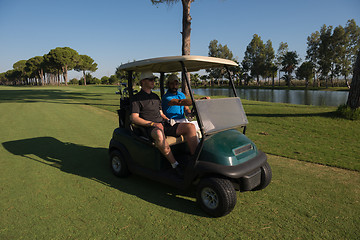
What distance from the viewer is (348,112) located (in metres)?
8.12

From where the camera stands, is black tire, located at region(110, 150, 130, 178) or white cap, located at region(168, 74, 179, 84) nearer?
black tire, located at region(110, 150, 130, 178)

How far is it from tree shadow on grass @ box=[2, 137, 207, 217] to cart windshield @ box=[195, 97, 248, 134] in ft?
3.76

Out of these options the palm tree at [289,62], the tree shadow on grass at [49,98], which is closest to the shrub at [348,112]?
the tree shadow on grass at [49,98]

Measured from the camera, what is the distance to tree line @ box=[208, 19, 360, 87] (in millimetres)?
56406

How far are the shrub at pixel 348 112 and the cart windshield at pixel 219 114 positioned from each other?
6.78 m

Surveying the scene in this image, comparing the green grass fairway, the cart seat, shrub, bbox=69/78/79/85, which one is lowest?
the green grass fairway

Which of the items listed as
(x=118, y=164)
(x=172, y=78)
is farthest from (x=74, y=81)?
(x=118, y=164)

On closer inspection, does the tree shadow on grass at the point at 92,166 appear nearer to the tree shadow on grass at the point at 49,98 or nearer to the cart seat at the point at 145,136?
the cart seat at the point at 145,136

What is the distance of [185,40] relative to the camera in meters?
12.8

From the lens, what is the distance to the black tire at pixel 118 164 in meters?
3.86

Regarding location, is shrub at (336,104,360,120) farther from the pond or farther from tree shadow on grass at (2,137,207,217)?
the pond

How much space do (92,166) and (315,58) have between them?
245 feet

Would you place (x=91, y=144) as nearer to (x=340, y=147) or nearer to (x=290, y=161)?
(x=290, y=161)

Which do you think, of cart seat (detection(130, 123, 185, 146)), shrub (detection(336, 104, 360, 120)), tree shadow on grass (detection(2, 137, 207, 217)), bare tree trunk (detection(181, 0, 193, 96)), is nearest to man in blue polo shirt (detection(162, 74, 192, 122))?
cart seat (detection(130, 123, 185, 146))
